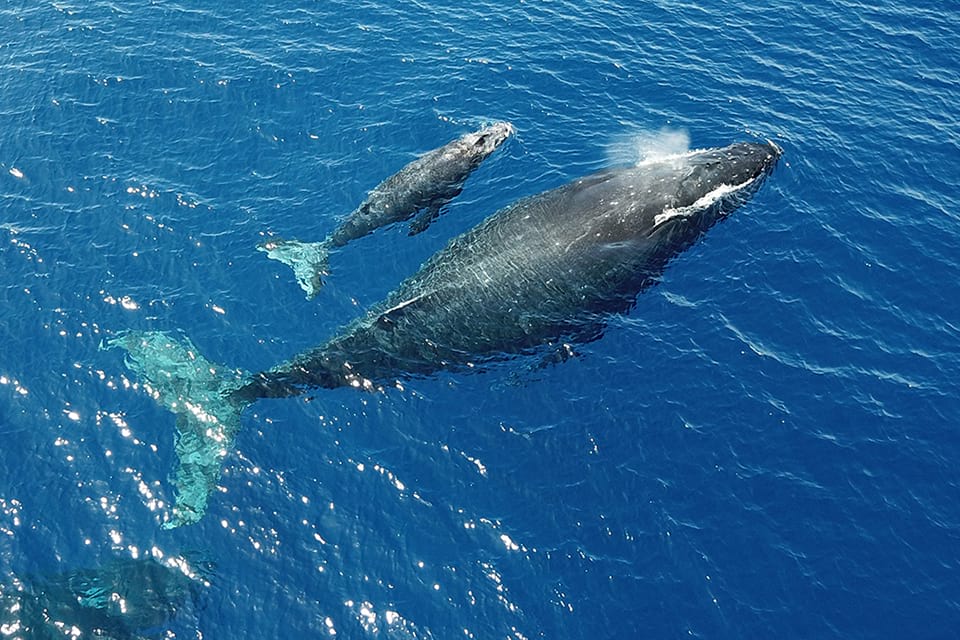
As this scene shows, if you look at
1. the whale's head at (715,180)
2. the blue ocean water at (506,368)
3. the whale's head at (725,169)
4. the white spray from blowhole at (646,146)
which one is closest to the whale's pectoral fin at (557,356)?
the blue ocean water at (506,368)

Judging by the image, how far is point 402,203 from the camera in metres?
43.4

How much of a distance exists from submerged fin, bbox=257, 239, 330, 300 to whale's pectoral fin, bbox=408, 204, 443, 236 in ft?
15.9

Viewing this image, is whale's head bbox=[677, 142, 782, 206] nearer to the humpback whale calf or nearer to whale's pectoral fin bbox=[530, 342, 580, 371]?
whale's pectoral fin bbox=[530, 342, 580, 371]

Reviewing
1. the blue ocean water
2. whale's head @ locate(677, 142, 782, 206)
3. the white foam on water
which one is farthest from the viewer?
whale's head @ locate(677, 142, 782, 206)

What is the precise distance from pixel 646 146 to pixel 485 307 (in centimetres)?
1807

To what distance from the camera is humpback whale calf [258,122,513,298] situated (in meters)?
41.4

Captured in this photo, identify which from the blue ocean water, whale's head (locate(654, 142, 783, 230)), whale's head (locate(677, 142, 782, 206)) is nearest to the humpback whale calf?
the blue ocean water

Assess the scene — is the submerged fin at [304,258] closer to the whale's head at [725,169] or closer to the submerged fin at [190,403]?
the submerged fin at [190,403]

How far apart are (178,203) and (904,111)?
4551cm

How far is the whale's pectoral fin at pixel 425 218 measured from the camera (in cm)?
4294

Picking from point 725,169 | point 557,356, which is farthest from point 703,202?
point 557,356

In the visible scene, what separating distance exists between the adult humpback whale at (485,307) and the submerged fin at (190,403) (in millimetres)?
54

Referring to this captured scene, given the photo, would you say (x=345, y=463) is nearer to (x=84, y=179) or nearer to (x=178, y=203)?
(x=178, y=203)

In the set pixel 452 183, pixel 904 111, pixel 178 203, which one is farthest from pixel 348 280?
pixel 904 111
